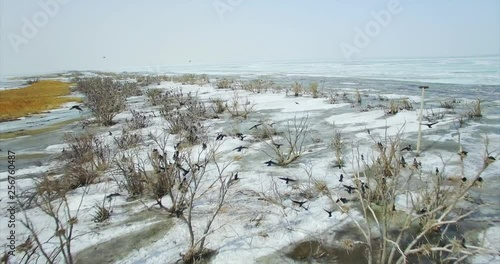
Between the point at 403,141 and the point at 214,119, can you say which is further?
the point at 214,119

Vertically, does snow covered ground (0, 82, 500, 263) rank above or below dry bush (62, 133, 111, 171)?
below

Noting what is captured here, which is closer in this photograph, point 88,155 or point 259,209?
point 259,209

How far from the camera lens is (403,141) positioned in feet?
22.0

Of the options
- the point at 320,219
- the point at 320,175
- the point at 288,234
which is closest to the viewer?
the point at 288,234

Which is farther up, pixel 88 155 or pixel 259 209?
pixel 88 155

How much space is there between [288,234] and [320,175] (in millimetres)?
1814

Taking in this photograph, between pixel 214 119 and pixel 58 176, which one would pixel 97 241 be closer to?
pixel 58 176

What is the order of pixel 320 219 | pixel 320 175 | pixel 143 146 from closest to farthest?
pixel 320 219, pixel 320 175, pixel 143 146

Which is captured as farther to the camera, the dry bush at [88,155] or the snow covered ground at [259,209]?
the dry bush at [88,155]

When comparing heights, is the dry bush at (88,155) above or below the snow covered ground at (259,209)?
above

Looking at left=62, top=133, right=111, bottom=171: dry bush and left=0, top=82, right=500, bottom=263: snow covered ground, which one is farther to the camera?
left=62, top=133, right=111, bottom=171: dry bush

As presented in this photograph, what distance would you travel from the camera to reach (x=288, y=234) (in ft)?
11.0

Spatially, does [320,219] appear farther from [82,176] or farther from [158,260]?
[82,176]

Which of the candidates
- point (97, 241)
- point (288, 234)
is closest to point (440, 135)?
point (288, 234)
